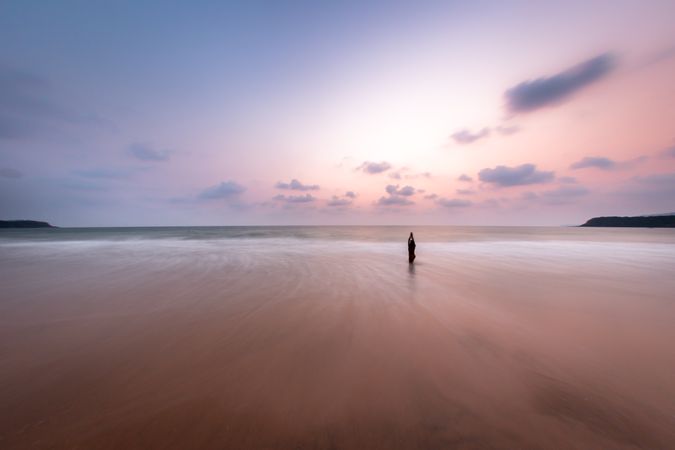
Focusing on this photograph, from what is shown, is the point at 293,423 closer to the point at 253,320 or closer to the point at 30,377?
the point at 253,320

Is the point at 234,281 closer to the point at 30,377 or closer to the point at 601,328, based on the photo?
the point at 30,377

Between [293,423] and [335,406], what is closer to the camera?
[293,423]

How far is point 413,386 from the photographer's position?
164 inches

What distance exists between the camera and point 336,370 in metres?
4.64

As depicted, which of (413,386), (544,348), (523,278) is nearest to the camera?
(413,386)

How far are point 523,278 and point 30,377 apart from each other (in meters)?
17.2

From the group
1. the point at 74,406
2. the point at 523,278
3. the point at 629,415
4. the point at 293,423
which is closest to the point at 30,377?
the point at 74,406

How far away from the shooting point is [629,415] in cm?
350

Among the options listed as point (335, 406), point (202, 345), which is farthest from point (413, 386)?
point (202, 345)

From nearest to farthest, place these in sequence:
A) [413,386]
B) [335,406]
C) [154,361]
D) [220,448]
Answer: [220,448]
[335,406]
[413,386]
[154,361]

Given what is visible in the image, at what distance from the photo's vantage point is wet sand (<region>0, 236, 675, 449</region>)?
10.5 feet

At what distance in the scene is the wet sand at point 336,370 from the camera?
126 inches

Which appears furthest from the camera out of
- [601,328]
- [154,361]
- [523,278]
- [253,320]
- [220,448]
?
[523,278]

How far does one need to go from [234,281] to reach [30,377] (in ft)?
24.5
